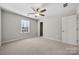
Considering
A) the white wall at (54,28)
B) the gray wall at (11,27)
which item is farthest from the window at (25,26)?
the white wall at (54,28)

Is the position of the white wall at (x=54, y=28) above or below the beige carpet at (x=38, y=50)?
above

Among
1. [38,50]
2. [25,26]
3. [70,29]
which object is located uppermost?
[25,26]

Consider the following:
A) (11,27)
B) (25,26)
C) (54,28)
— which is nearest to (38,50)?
(11,27)

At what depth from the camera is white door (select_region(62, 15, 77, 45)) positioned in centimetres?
412

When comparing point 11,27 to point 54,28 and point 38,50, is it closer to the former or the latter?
point 38,50

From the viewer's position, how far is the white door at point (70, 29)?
4.12 meters

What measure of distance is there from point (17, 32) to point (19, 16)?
4.49 feet

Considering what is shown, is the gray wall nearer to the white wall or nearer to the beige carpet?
the beige carpet

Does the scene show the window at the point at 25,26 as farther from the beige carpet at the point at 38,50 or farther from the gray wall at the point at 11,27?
the beige carpet at the point at 38,50

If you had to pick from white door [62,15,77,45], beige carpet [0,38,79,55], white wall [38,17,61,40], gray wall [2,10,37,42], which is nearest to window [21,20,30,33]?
gray wall [2,10,37,42]

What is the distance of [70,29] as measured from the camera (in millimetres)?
4344

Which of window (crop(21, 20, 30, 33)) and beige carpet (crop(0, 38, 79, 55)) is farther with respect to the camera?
window (crop(21, 20, 30, 33))

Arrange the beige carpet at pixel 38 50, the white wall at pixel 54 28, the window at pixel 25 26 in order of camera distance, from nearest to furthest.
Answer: the beige carpet at pixel 38 50 < the white wall at pixel 54 28 < the window at pixel 25 26

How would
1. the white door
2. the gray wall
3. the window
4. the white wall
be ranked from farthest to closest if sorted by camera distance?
the window, the white wall, the gray wall, the white door
